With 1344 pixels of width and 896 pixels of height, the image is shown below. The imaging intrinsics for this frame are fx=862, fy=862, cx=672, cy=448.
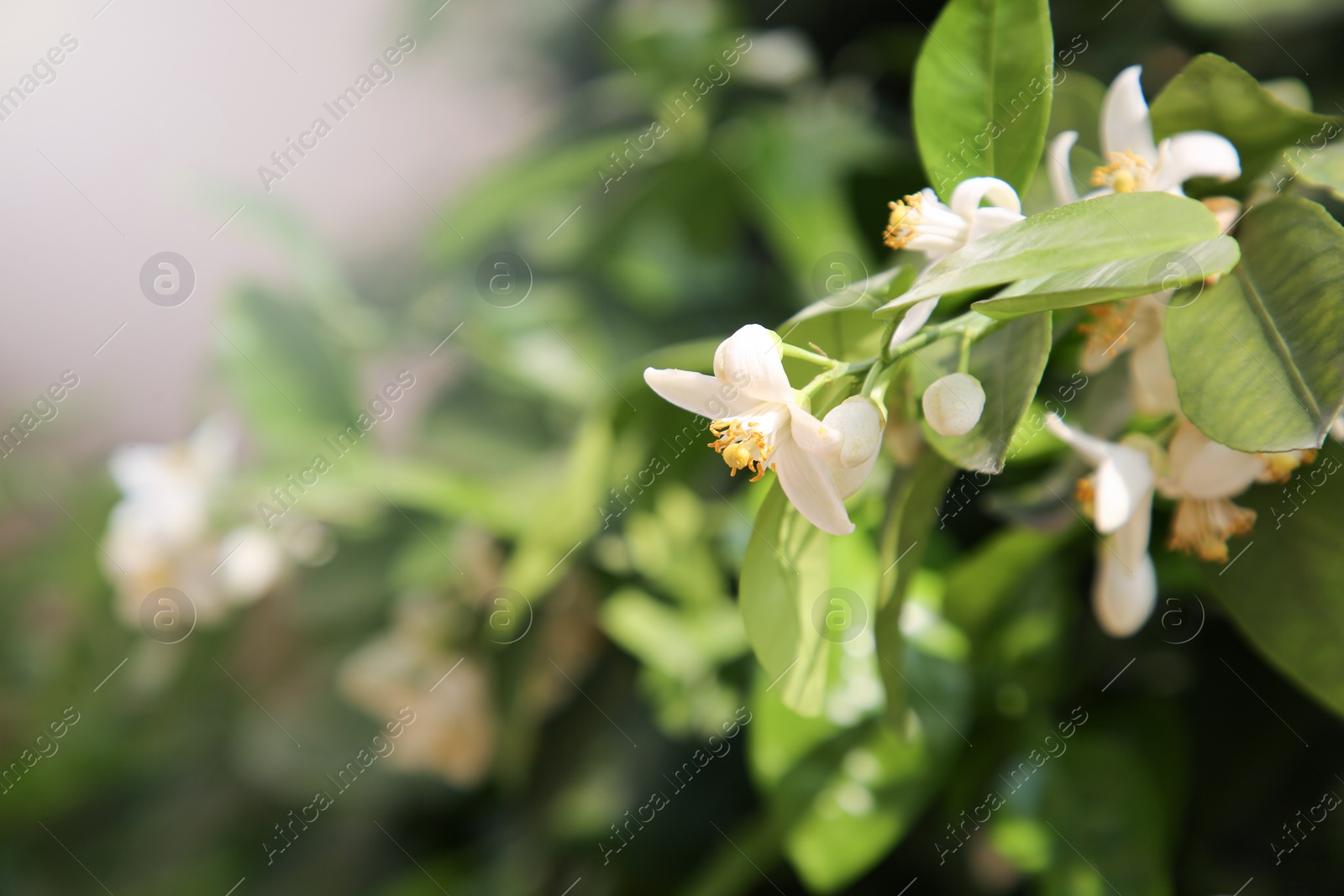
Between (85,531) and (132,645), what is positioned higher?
(85,531)

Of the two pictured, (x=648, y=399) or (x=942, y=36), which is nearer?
(x=942, y=36)

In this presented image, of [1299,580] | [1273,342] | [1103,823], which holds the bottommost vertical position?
[1103,823]

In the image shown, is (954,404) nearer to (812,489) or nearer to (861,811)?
(812,489)

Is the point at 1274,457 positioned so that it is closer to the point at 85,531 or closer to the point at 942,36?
the point at 942,36

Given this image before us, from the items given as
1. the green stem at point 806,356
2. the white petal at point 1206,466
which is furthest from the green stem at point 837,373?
the white petal at point 1206,466

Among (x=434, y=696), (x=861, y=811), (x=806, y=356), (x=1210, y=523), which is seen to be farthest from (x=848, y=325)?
(x=434, y=696)

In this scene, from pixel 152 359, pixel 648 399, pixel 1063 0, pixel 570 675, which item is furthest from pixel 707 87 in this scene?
pixel 152 359
